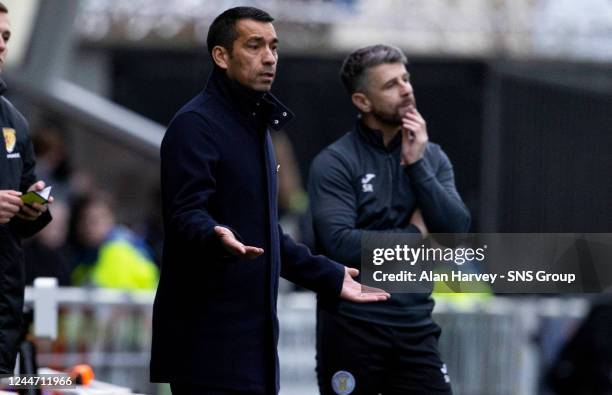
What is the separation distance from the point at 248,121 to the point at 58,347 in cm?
570

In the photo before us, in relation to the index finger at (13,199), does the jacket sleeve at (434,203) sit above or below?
above

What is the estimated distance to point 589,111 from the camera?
66.2ft

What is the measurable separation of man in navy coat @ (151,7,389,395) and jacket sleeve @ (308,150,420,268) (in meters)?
0.84

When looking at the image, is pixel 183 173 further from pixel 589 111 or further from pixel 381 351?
pixel 589 111

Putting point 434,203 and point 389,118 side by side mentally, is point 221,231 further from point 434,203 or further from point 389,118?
point 389,118

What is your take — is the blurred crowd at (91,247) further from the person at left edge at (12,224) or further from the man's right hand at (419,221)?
the person at left edge at (12,224)

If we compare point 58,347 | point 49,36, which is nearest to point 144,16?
point 49,36

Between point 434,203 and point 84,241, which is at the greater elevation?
point 84,241

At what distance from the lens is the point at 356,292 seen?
6375 mm

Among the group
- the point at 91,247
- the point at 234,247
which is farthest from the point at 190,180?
the point at 91,247

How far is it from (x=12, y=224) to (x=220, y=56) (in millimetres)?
1060

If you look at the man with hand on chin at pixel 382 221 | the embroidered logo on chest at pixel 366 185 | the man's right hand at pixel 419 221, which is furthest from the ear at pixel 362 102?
the man's right hand at pixel 419 221

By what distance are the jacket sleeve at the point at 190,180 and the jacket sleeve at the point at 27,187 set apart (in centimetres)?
79

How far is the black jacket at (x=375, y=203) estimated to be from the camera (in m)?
6.94
